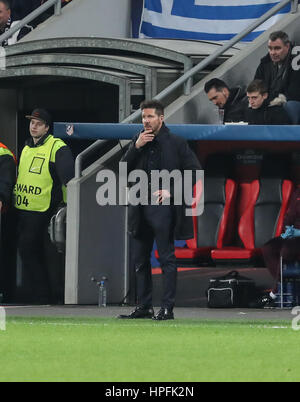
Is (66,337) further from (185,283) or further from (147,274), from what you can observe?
(185,283)

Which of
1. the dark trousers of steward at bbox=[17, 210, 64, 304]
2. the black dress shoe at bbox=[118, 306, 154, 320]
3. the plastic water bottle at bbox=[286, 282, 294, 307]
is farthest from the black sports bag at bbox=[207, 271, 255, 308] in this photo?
the black dress shoe at bbox=[118, 306, 154, 320]

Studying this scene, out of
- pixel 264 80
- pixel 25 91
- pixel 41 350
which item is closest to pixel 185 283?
pixel 264 80

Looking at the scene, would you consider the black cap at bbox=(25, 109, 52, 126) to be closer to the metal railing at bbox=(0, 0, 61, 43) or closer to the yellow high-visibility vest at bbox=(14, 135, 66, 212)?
the yellow high-visibility vest at bbox=(14, 135, 66, 212)

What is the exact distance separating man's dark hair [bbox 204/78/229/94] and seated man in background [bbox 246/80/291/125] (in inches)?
23.0

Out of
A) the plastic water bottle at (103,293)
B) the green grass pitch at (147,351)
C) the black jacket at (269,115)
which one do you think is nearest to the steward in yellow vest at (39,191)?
the plastic water bottle at (103,293)

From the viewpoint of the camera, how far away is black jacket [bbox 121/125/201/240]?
14.7 m

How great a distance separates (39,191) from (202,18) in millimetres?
4372

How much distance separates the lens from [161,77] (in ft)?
62.8

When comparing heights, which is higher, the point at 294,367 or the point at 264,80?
the point at 264,80

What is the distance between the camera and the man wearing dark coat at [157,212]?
14.6 m

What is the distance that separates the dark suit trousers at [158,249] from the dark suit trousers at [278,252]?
106 inches

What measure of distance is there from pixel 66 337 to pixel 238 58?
7354 mm
